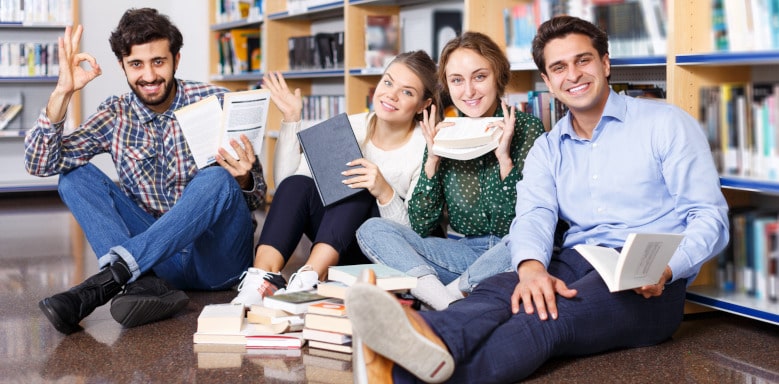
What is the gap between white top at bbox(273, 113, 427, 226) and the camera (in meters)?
2.60

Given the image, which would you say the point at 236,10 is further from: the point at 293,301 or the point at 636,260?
the point at 636,260

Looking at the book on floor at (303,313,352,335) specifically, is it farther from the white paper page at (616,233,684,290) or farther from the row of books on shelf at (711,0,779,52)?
the row of books on shelf at (711,0,779,52)

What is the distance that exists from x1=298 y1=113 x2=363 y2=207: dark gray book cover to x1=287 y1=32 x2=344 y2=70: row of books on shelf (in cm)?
198

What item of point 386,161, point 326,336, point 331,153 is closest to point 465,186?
point 386,161

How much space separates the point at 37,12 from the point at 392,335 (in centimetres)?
501

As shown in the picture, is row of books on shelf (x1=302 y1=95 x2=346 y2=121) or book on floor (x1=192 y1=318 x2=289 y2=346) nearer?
book on floor (x1=192 y1=318 x2=289 y2=346)

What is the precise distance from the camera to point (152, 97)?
2.62 metres

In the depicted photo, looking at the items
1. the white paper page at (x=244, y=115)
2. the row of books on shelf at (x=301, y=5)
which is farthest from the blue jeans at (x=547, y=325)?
the row of books on shelf at (x=301, y=5)

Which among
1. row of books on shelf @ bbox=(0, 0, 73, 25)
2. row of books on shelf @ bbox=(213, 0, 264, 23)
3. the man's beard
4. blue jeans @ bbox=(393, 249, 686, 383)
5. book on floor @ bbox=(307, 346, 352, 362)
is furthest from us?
row of books on shelf @ bbox=(0, 0, 73, 25)

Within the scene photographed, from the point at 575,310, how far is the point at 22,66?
4.89 m

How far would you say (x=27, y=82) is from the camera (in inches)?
234

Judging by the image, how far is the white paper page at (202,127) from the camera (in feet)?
8.35

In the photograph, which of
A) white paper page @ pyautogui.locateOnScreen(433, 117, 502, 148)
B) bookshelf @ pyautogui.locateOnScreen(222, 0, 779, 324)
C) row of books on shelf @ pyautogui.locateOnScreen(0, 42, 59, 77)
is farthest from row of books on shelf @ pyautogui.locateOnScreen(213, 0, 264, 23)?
white paper page @ pyautogui.locateOnScreen(433, 117, 502, 148)

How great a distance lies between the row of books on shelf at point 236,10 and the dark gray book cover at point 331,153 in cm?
280
